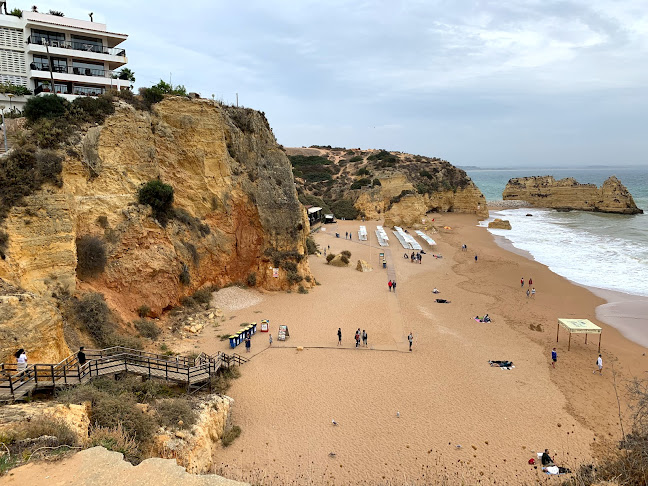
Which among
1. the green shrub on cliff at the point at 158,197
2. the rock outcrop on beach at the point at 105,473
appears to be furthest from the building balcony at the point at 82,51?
the rock outcrop on beach at the point at 105,473

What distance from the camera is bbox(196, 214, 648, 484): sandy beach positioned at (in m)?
11.2

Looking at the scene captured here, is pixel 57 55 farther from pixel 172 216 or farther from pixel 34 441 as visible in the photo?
pixel 34 441

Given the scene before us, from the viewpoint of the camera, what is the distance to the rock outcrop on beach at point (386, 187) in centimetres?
5600

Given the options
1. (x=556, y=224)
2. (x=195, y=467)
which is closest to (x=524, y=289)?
(x=195, y=467)

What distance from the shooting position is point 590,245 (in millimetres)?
42656

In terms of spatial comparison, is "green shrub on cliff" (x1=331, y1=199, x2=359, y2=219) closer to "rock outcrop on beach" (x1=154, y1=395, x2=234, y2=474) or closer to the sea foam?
the sea foam

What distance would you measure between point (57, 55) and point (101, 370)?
70.7 feet

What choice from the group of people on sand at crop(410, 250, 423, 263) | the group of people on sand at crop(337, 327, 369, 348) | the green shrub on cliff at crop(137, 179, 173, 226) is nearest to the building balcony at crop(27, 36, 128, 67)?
the green shrub on cliff at crop(137, 179, 173, 226)

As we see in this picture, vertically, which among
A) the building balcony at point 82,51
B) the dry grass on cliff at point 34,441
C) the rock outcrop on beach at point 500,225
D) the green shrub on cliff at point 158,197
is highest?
the building balcony at point 82,51

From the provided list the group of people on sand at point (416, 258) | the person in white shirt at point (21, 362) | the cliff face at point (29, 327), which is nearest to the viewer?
the person in white shirt at point (21, 362)

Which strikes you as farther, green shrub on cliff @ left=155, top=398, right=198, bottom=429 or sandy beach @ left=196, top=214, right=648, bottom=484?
sandy beach @ left=196, top=214, right=648, bottom=484

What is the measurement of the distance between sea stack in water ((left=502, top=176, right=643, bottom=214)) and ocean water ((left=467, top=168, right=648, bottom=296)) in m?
3.73

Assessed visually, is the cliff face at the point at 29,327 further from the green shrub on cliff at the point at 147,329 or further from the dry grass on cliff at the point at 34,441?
the green shrub on cliff at the point at 147,329

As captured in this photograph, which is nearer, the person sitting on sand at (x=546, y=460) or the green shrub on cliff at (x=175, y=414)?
the green shrub on cliff at (x=175, y=414)
